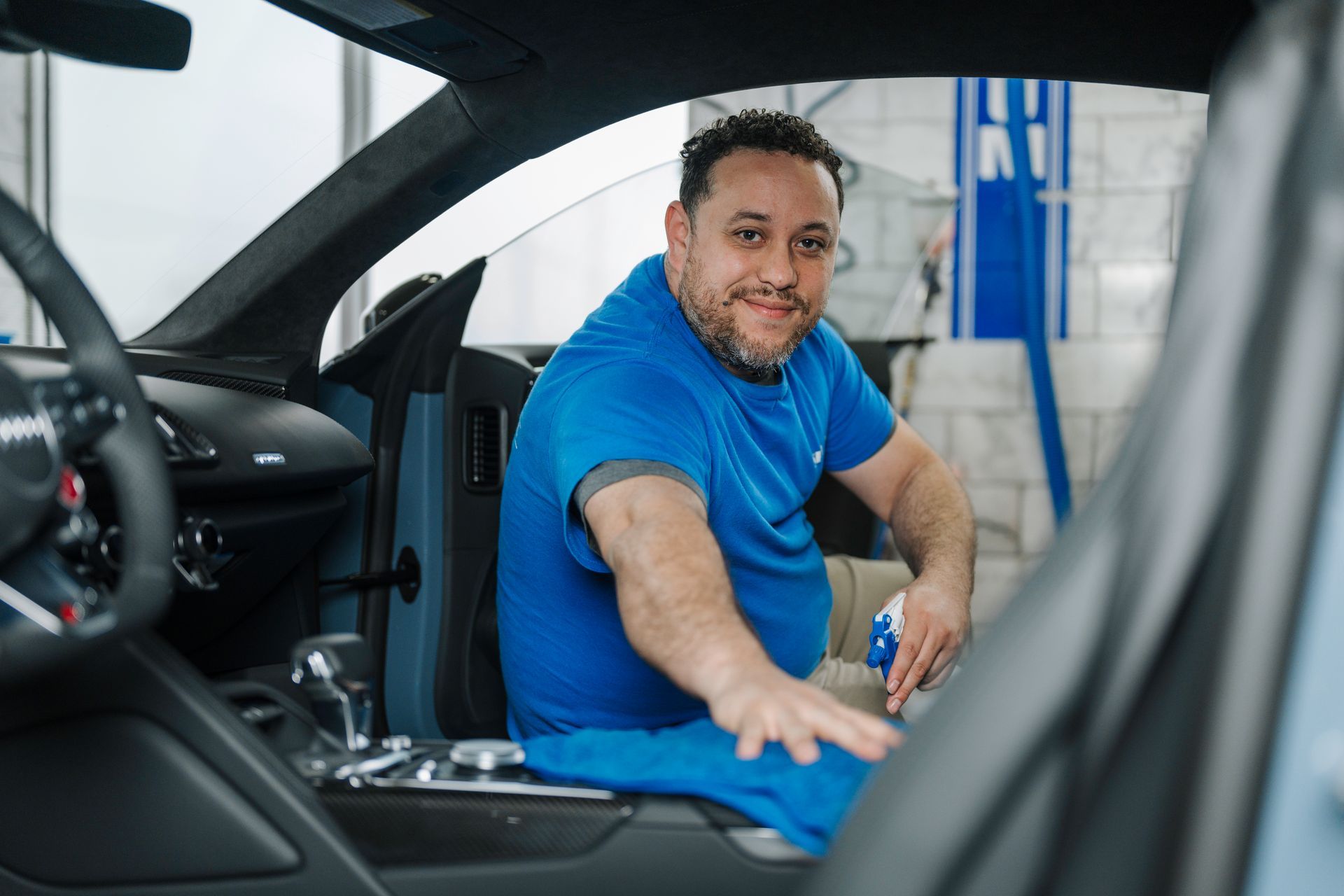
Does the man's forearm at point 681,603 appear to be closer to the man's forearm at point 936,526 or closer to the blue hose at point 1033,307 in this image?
the man's forearm at point 936,526

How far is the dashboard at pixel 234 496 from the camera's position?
1.25m

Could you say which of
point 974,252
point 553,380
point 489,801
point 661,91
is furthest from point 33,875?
point 974,252

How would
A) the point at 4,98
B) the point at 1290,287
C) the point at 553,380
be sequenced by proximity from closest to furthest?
the point at 1290,287 < the point at 553,380 < the point at 4,98

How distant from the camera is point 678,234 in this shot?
5.56ft

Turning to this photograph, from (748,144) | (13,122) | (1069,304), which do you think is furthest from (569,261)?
(1069,304)

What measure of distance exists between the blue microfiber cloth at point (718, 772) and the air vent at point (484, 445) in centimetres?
86

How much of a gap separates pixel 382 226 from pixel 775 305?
619 mm

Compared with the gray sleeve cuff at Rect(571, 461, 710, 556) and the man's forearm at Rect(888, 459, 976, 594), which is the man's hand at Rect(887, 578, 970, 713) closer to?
the man's forearm at Rect(888, 459, 976, 594)

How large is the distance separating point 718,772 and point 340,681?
0.39 metres

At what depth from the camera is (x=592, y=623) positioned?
4.97ft

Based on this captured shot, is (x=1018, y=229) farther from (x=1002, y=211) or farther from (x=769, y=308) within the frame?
(x=769, y=308)

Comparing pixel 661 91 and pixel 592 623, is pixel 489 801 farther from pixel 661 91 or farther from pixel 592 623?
pixel 661 91

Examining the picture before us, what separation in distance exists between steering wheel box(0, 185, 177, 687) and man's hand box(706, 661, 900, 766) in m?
0.47

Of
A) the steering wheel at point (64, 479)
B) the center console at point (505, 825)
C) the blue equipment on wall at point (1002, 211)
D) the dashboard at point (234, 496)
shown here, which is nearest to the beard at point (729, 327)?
the dashboard at point (234, 496)
